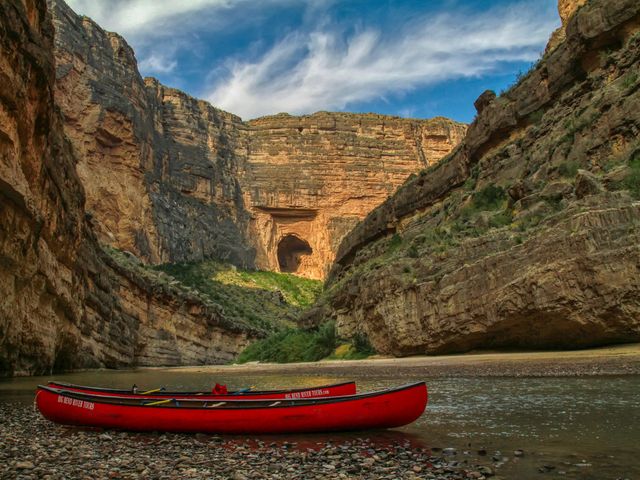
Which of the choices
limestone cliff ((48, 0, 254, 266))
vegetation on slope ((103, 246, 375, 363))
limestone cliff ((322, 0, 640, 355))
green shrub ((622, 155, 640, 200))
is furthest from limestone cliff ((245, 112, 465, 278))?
green shrub ((622, 155, 640, 200))

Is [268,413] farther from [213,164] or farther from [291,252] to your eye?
[291,252]

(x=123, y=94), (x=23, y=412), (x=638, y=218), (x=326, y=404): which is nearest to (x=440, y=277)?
(x=638, y=218)

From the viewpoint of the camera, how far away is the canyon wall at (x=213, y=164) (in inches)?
2296

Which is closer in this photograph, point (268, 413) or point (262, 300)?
point (268, 413)

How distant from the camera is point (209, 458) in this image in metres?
6.30

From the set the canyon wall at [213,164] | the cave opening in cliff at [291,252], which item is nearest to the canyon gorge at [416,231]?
the canyon wall at [213,164]

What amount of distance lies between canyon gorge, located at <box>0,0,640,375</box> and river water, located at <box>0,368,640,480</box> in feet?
15.9

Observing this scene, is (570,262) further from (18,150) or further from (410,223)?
(410,223)

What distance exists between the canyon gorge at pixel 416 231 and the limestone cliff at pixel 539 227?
0.21ft

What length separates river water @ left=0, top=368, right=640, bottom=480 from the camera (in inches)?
207

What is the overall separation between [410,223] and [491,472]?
29499mm

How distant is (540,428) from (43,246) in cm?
1871

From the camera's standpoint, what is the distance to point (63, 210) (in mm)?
21719

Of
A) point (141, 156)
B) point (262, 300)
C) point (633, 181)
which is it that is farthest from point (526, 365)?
point (141, 156)
